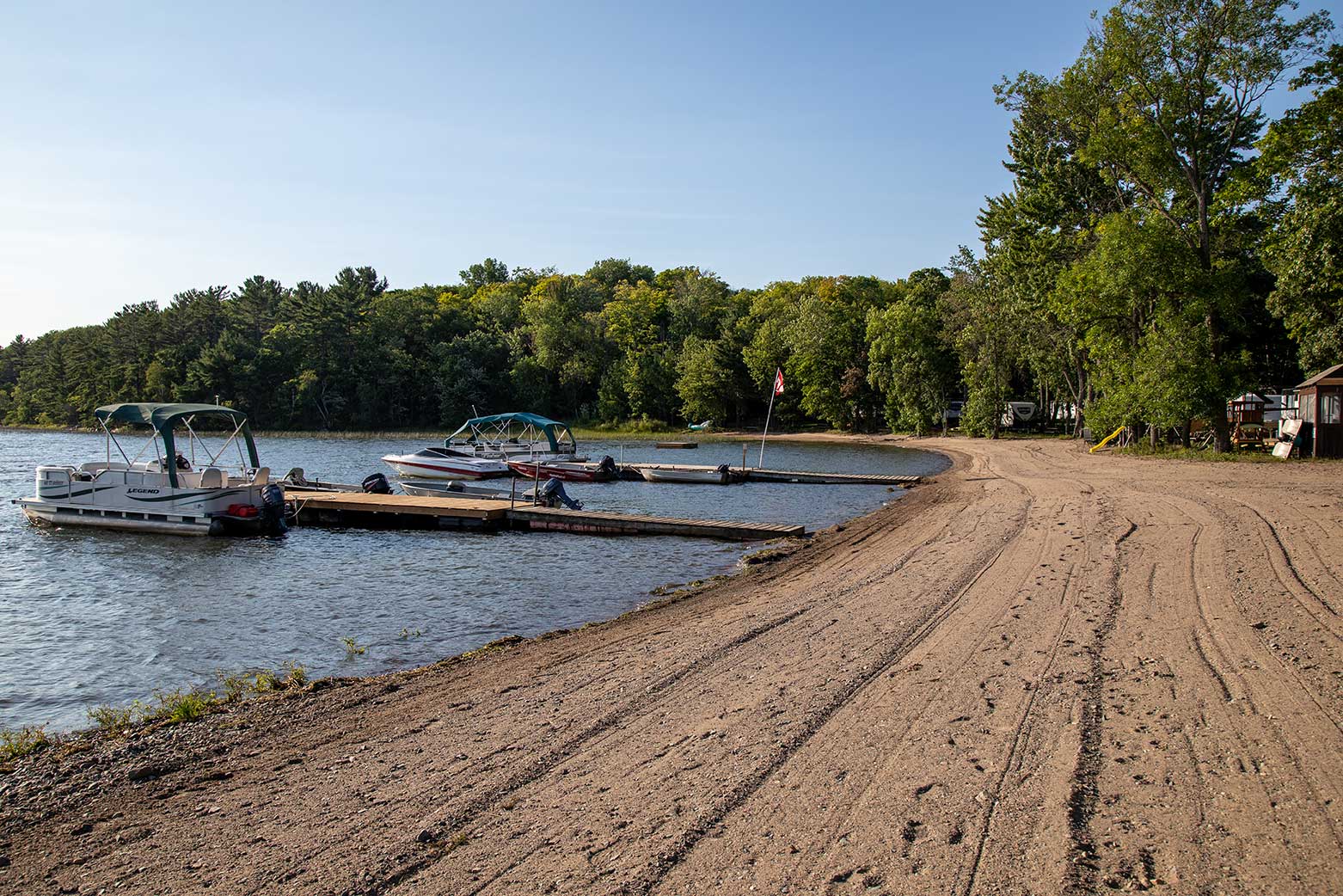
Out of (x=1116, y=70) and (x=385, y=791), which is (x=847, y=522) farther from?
(x=1116, y=70)

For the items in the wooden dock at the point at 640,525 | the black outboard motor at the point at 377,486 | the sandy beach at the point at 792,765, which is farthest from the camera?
the black outboard motor at the point at 377,486

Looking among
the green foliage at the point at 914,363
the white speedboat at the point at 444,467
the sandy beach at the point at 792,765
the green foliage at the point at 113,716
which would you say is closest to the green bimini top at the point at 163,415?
the white speedboat at the point at 444,467

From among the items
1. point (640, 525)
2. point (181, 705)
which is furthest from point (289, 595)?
point (640, 525)

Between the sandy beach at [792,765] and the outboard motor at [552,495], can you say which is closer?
the sandy beach at [792,765]

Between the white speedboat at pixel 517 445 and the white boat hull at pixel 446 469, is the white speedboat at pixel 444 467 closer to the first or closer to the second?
the white boat hull at pixel 446 469

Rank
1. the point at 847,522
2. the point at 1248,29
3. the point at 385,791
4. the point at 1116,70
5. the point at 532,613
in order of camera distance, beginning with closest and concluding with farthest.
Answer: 1. the point at 385,791
2. the point at 532,613
3. the point at 847,522
4. the point at 1248,29
5. the point at 1116,70

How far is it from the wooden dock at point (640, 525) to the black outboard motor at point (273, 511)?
596 centimetres

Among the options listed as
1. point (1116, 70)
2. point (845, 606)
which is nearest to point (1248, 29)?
point (1116, 70)

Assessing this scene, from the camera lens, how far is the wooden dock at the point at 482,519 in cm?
2134

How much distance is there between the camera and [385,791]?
5875 millimetres

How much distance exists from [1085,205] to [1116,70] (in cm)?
933

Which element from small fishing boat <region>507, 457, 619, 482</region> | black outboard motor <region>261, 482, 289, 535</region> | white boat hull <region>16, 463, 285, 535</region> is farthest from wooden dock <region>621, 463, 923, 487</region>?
white boat hull <region>16, 463, 285, 535</region>

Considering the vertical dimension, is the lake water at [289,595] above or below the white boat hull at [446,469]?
below

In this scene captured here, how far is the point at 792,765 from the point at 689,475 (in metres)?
29.9
